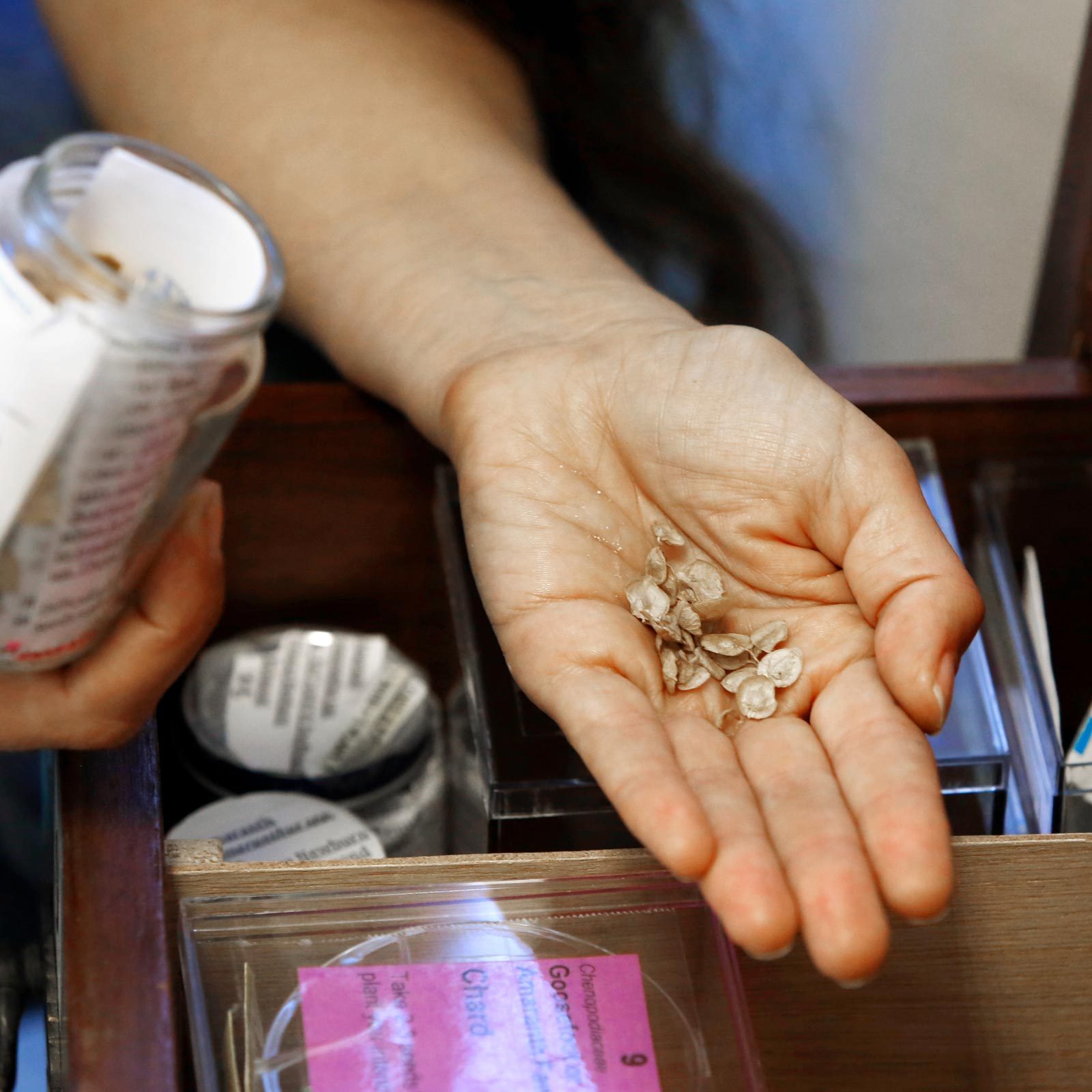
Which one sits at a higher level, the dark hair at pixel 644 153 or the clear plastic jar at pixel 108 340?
the dark hair at pixel 644 153

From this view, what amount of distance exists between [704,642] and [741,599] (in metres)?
0.05

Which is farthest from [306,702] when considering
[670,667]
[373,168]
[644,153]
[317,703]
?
[644,153]

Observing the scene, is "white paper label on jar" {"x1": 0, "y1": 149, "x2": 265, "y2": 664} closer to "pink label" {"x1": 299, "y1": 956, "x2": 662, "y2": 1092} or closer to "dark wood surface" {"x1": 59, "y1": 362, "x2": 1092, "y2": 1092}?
"pink label" {"x1": 299, "y1": 956, "x2": 662, "y2": 1092}

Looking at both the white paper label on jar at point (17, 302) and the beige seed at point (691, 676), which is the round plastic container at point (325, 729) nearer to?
the beige seed at point (691, 676)

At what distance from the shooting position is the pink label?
485 mm

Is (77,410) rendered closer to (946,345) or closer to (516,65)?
(516,65)

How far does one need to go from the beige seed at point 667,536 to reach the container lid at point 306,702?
19cm

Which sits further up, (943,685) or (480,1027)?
(943,685)

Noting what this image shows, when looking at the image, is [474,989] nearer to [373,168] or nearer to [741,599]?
[741,599]

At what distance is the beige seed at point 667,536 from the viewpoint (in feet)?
2.13

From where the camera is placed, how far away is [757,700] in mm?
563

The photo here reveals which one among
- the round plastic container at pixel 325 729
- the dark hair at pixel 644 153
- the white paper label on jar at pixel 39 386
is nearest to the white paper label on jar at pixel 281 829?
the round plastic container at pixel 325 729

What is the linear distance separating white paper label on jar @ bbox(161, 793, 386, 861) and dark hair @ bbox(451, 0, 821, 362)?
1.86 feet

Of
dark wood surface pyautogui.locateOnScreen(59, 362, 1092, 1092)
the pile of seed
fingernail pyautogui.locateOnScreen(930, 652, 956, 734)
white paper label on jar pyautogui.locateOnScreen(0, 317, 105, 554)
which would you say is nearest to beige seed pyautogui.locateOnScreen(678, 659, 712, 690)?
the pile of seed
